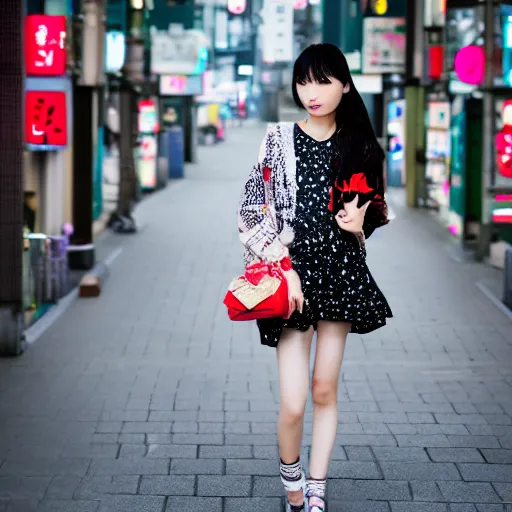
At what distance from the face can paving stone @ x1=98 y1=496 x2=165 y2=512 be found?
2.00 m

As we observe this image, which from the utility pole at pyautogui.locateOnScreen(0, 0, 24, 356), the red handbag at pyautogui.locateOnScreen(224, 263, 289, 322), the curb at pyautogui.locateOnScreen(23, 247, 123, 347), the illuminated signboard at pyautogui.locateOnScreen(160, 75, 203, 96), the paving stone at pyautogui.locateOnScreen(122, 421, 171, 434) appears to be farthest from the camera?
the illuminated signboard at pyautogui.locateOnScreen(160, 75, 203, 96)

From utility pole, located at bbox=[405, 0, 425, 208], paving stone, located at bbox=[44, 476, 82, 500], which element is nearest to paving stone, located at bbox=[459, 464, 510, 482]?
paving stone, located at bbox=[44, 476, 82, 500]

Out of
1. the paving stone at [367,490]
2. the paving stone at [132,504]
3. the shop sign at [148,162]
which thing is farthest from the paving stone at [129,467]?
the shop sign at [148,162]

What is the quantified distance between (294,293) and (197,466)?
1667mm

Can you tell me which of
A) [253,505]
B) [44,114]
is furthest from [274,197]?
[44,114]

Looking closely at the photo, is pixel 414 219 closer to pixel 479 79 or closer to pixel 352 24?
pixel 479 79

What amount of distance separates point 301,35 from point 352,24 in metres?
38.7

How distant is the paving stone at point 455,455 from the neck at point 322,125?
84.5 inches

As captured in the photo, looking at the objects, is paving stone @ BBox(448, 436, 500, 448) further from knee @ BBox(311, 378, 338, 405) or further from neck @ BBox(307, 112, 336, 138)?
neck @ BBox(307, 112, 336, 138)

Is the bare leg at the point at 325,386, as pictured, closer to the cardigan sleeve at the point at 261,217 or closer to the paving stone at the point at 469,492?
the cardigan sleeve at the point at 261,217

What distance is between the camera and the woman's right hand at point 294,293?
4426 mm

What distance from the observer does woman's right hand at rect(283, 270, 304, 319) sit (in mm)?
4426

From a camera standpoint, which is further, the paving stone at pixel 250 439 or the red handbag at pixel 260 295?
the paving stone at pixel 250 439

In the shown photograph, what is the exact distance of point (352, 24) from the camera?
29.2 m
